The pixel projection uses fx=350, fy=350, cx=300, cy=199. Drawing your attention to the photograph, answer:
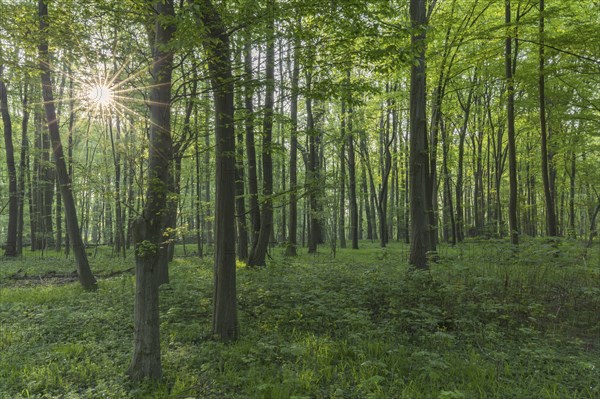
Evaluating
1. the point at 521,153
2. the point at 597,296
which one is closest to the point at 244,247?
the point at 597,296

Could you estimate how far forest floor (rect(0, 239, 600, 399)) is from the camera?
424 cm

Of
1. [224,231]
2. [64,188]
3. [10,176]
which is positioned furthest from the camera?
[10,176]

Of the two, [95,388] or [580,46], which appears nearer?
[95,388]

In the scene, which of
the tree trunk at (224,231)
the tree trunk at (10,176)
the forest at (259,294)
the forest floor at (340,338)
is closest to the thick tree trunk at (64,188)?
the forest at (259,294)

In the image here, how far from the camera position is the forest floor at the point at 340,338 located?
4238 millimetres

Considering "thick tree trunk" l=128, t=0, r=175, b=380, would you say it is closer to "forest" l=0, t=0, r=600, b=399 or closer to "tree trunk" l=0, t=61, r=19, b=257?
"forest" l=0, t=0, r=600, b=399

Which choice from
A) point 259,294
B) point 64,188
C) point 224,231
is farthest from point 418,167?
point 64,188

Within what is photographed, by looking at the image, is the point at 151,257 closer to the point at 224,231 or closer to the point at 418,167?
the point at 224,231

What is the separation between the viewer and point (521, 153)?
29328 mm

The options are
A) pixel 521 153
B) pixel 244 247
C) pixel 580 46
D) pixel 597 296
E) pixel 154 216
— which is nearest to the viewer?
pixel 154 216

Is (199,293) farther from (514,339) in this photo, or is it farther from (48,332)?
(514,339)

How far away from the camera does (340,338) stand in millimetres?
5789

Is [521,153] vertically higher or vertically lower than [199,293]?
higher

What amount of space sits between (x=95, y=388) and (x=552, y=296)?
9.07 meters
